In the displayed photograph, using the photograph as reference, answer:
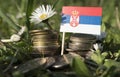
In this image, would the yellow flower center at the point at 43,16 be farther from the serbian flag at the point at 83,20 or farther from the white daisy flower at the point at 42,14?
the serbian flag at the point at 83,20

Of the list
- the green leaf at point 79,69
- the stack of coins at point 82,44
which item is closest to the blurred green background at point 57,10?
the stack of coins at point 82,44

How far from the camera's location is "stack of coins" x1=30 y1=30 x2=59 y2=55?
2076 millimetres

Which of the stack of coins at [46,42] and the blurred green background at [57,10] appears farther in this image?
the blurred green background at [57,10]

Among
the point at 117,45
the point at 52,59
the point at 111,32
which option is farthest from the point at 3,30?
the point at 52,59

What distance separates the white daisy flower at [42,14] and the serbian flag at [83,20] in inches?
4.0

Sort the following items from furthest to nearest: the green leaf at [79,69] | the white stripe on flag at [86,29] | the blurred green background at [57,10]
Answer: the blurred green background at [57,10] < the white stripe on flag at [86,29] < the green leaf at [79,69]

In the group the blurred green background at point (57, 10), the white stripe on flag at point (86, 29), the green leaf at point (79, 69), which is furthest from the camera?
the blurred green background at point (57, 10)

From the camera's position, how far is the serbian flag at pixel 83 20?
2.04 meters

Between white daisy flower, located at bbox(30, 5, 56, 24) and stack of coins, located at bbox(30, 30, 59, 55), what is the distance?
79 mm

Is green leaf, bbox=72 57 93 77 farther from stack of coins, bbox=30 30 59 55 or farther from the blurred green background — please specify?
the blurred green background

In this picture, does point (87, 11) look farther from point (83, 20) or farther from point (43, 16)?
point (43, 16)

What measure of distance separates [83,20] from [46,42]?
24 centimetres

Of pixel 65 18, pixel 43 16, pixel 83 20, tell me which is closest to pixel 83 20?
pixel 83 20

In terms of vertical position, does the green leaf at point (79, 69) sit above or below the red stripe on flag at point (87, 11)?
below
